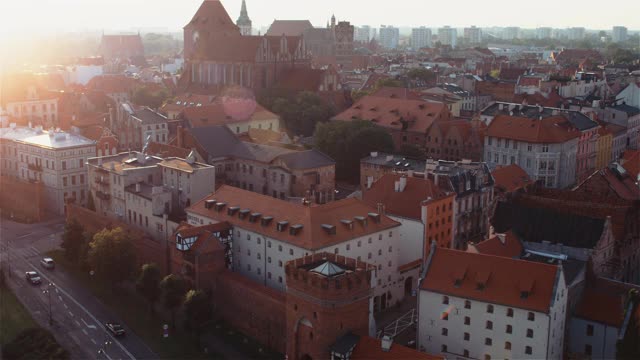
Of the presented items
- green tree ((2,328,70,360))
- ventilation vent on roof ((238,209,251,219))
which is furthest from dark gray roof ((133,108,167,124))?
green tree ((2,328,70,360))

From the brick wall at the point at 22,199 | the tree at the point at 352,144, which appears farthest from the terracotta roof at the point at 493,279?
the brick wall at the point at 22,199

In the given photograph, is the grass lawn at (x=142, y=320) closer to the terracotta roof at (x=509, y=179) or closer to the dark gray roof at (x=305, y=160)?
the dark gray roof at (x=305, y=160)

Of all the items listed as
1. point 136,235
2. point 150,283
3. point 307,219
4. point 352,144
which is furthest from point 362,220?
point 352,144

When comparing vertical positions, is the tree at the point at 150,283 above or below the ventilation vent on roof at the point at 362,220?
below

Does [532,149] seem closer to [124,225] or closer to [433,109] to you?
[433,109]

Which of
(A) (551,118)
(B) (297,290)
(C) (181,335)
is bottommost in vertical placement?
(C) (181,335)

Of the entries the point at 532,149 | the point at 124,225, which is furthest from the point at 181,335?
the point at 532,149

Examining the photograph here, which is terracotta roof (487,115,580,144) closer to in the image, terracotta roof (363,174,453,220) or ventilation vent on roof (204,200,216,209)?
terracotta roof (363,174,453,220)
